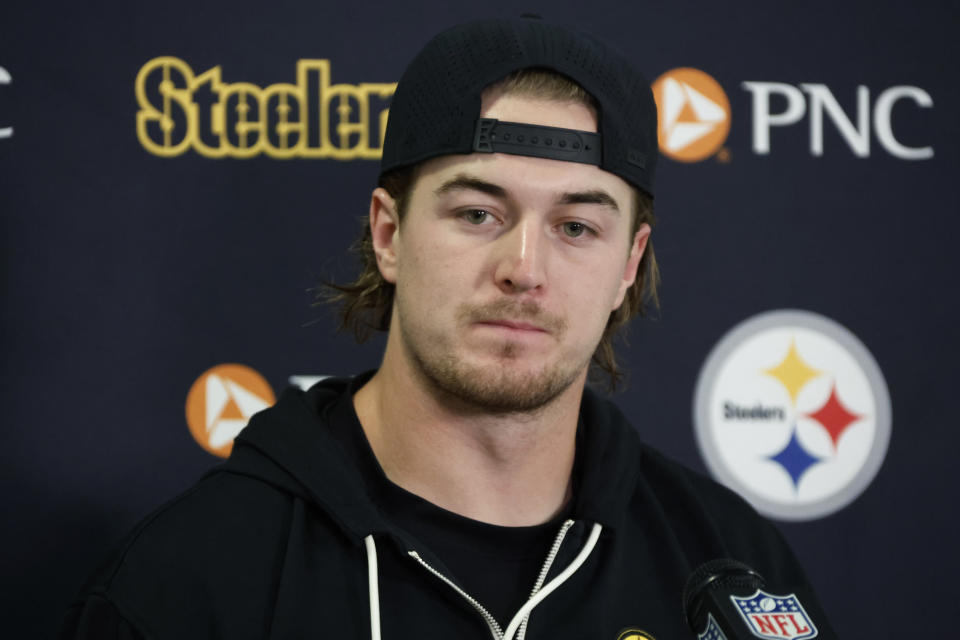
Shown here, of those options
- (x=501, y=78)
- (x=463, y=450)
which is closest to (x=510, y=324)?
(x=463, y=450)

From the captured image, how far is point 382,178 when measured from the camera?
4.39 ft

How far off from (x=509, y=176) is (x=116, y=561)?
59 centimetres

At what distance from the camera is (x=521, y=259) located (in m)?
1.17

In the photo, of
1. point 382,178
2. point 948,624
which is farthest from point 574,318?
point 948,624

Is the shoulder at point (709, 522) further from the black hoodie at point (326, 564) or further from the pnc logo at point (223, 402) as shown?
the pnc logo at point (223, 402)

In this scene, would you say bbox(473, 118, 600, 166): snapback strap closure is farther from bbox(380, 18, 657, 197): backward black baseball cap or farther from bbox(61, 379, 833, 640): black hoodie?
bbox(61, 379, 833, 640): black hoodie

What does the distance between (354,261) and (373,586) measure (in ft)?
2.11

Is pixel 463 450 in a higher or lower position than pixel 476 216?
lower

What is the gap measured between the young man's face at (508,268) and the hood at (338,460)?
142mm

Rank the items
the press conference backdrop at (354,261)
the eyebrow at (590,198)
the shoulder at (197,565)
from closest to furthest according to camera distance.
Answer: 1. the shoulder at (197,565)
2. the eyebrow at (590,198)
3. the press conference backdrop at (354,261)

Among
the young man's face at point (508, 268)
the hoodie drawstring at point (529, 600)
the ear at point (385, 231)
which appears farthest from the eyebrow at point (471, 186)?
the hoodie drawstring at point (529, 600)

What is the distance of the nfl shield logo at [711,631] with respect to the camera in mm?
850

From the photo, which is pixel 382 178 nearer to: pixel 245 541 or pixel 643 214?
pixel 643 214

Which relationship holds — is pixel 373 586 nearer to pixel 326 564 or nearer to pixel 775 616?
pixel 326 564
